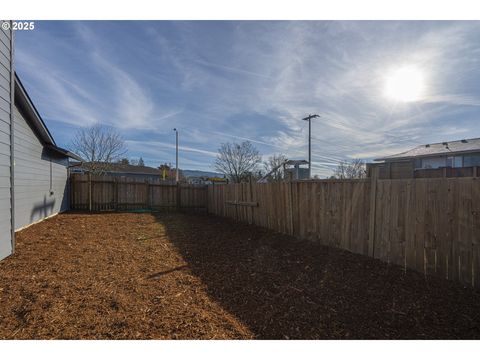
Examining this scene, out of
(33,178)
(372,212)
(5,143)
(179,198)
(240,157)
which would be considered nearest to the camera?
(372,212)

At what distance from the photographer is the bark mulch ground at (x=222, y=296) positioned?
7.37 feet

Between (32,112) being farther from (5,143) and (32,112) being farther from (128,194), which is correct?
(128,194)

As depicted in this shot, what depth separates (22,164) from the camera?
6.60 m

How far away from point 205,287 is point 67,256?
9.47 ft

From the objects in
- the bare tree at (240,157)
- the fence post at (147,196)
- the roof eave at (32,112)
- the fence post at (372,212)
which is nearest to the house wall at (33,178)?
the roof eave at (32,112)

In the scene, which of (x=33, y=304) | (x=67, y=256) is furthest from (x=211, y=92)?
(x=33, y=304)

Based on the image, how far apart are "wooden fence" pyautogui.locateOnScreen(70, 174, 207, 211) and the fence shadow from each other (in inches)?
323

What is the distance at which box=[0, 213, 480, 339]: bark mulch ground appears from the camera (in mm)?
2246

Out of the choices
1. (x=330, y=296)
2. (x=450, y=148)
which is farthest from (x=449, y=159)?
(x=330, y=296)

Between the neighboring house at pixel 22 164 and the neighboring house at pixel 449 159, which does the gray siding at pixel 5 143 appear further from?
the neighboring house at pixel 449 159

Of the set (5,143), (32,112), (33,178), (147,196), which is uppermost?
(32,112)

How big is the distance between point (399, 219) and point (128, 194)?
11.8 meters

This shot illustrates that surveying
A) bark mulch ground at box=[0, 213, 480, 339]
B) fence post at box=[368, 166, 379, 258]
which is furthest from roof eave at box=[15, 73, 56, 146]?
fence post at box=[368, 166, 379, 258]

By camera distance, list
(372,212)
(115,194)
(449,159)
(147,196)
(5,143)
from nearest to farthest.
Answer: (372,212) < (5,143) < (115,194) < (147,196) < (449,159)
